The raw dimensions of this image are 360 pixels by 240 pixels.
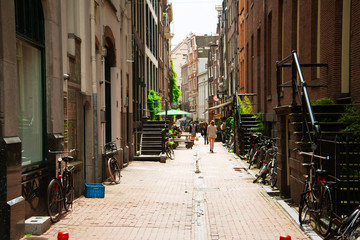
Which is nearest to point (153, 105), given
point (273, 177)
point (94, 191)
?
point (273, 177)

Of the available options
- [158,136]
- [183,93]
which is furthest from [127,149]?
[183,93]

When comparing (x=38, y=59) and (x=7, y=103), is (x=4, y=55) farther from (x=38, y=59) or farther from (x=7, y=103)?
(x=38, y=59)

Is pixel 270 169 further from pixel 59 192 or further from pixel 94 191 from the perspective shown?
pixel 59 192

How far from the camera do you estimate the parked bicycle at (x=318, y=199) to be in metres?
6.56

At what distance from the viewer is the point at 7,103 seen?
20.8ft

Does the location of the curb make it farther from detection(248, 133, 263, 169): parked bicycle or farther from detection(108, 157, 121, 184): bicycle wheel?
detection(108, 157, 121, 184): bicycle wheel

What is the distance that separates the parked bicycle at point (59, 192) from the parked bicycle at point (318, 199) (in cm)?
434

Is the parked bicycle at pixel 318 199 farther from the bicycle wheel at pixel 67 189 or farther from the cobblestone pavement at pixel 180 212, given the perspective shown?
the bicycle wheel at pixel 67 189

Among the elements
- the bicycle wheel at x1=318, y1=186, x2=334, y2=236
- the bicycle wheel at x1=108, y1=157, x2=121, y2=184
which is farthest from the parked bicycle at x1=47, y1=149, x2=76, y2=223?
the bicycle wheel at x1=318, y1=186, x2=334, y2=236

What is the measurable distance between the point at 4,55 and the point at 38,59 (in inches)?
83.5

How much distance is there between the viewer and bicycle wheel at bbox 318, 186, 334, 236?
6406mm

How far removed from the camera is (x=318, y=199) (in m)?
7.01

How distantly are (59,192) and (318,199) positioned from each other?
15.2 ft

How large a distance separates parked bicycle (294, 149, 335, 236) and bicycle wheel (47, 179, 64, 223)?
14.2ft
